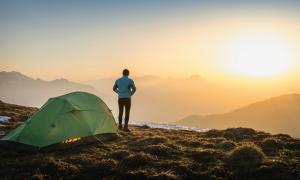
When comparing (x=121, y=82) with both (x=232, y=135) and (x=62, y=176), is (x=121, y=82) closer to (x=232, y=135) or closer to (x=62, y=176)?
(x=232, y=135)

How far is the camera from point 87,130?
17.8 metres

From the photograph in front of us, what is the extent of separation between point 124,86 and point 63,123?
6.70 meters

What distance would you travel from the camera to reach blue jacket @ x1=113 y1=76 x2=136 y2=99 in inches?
901

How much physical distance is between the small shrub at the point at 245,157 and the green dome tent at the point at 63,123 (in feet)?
25.2

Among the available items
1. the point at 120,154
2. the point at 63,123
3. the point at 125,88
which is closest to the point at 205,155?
the point at 120,154

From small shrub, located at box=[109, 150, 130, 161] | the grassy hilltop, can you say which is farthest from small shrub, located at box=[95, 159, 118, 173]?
small shrub, located at box=[109, 150, 130, 161]

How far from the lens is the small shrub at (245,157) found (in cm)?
1305

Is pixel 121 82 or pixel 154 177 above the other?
pixel 121 82

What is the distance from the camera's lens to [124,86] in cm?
2292

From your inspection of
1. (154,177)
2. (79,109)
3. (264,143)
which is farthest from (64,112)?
(264,143)

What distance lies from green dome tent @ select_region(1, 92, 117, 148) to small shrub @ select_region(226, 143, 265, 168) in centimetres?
767

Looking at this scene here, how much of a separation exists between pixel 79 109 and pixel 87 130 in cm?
122

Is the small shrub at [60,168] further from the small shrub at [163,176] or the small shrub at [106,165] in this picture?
the small shrub at [163,176]

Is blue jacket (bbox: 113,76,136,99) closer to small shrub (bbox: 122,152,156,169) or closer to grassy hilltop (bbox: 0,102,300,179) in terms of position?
grassy hilltop (bbox: 0,102,300,179)
